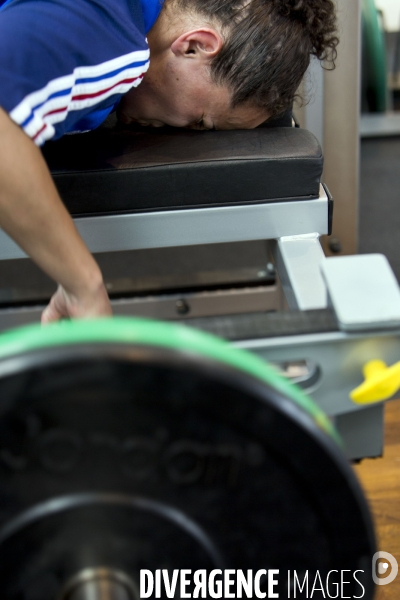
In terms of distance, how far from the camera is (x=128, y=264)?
1559 millimetres

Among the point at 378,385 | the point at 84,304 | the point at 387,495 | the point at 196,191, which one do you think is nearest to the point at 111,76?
the point at 196,191

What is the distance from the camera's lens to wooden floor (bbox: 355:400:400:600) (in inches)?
40.5

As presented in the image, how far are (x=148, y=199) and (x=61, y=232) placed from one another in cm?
26

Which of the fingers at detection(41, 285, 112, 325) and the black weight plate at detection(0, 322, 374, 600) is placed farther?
the fingers at detection(41, 285, 112, 325)

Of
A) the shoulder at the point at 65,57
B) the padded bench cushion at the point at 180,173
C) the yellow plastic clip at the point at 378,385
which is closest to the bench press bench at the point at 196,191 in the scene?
the padded bench cushion at the point at 180,173

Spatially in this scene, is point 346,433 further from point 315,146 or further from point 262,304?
point 262,304

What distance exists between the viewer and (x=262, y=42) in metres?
1.02

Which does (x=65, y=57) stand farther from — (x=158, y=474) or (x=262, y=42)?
(x=158, y=474)

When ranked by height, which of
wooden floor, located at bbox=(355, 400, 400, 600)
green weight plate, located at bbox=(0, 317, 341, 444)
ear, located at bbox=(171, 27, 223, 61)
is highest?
ear, located at bbox=(171, 27, 223, 61)

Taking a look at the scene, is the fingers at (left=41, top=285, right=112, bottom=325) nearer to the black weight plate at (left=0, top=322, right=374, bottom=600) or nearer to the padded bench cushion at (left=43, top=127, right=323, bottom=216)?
the padded bench cushion at (left=43, top=127, right=323, bottom=216)

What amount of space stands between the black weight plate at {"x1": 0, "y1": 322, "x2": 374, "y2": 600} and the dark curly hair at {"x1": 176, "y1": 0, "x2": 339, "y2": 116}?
0.75 m

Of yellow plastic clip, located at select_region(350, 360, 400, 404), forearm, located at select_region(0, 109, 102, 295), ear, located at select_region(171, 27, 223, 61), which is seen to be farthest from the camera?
ear, located at select_region(171, 27, 223, 61)

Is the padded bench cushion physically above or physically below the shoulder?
below

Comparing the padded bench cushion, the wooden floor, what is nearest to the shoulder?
the padded bench cushion
